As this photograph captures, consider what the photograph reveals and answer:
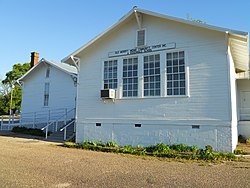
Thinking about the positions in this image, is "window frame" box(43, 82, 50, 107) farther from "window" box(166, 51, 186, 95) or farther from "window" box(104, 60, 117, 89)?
"window" box(166, 51, 186, 95)

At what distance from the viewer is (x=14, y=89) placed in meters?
45.8

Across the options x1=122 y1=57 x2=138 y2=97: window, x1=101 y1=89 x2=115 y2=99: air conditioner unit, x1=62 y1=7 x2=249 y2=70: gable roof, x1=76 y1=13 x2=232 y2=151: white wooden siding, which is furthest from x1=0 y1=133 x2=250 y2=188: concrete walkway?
x1=62 y1=7 x2=249 y2=70: gable roof

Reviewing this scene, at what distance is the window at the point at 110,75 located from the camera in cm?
1212

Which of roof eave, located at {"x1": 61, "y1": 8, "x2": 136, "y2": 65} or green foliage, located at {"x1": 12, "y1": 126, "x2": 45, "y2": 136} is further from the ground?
roof eave, located at {"x1": 61, "y1": 8, "x2": 136, "y2": 65}

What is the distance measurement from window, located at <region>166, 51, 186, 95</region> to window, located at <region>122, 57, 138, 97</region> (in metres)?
1.69

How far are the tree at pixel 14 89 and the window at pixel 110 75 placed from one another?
3720 centimetres

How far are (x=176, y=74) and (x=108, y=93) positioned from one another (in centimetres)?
352

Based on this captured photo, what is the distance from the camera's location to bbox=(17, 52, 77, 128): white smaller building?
62.1ft

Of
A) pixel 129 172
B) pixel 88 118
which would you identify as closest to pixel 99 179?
pixel 129 172

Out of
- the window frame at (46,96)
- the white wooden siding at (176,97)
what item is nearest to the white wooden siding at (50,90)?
the window frame at (46,96)

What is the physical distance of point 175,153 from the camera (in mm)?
9312

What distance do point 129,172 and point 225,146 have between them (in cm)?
496

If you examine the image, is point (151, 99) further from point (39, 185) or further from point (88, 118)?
point (39, 185)

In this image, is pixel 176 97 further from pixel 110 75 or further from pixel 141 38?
pixel 110 75
